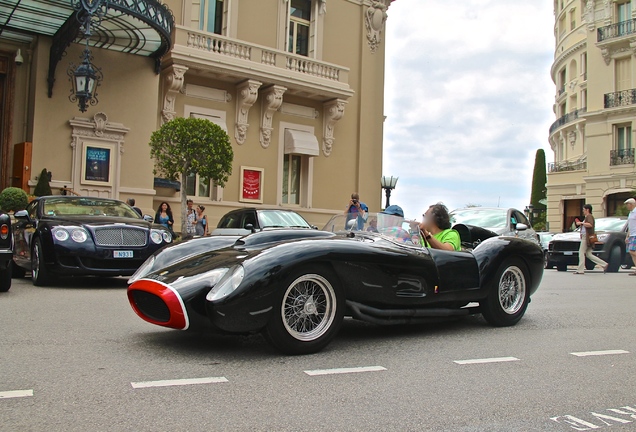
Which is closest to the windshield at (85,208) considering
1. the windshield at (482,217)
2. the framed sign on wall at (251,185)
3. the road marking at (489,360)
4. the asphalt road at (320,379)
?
the asphalt road at (320,379)

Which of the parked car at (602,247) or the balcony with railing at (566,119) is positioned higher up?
the balcony with railing at (566,119)

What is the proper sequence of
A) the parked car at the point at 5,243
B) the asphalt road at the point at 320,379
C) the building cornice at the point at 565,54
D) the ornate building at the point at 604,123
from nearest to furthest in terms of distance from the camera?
the asphalt road at the point at 320,379 → the parked car at the point at 5,243 → the ornate building at the point at 604,123 → the building cornice at the point at 565,54

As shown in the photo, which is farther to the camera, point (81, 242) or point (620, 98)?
point (620, 98)

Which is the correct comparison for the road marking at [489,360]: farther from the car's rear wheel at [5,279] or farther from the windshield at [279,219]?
the windshield at [279,219]

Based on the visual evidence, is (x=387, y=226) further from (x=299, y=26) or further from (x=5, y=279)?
(x=299, y=26)

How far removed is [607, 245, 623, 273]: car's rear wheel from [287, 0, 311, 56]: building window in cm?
1275

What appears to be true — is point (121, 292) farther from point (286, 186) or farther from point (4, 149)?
point (286, 186)

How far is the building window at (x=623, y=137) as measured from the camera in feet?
119

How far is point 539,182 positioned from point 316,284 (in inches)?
2161

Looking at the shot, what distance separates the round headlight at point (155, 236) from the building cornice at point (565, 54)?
4021 cm

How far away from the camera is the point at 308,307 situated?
4641 millimetres

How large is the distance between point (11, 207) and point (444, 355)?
1166 cm

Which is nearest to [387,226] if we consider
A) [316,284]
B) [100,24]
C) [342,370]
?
[316,284]

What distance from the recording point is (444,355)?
15.9 ft
